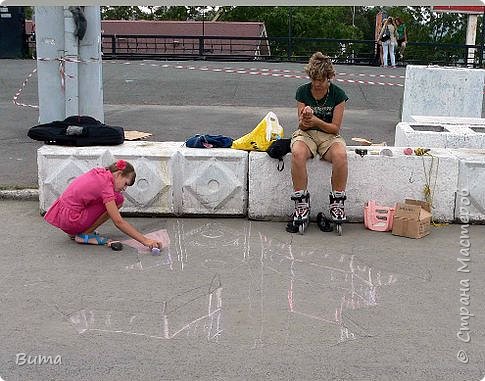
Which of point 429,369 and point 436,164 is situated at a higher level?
point 436,164

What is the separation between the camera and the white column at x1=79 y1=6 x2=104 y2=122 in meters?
9.36

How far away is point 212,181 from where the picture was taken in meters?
6.72

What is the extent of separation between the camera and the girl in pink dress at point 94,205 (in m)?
5.63

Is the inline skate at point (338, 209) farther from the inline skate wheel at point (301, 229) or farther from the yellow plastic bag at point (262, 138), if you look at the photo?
the yellow plastic bag at point (262, 138)

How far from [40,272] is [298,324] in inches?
82.0

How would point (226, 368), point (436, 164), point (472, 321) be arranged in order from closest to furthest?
point (226, 368)
point (472, 321)
point (436, 164)

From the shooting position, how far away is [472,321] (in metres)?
4.48

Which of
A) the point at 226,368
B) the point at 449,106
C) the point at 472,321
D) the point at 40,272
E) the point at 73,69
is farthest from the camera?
the point at 449,106

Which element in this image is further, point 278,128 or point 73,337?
point 278,128

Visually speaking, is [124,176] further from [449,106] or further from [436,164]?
[449,106]

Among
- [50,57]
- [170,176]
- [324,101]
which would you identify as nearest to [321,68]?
[324,101]

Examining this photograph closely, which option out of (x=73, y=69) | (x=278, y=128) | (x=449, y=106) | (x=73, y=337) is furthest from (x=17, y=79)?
(x=73, y=337)

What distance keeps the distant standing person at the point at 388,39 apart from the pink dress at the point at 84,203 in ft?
64.3

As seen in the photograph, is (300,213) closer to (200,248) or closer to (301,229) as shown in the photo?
(301,229)
